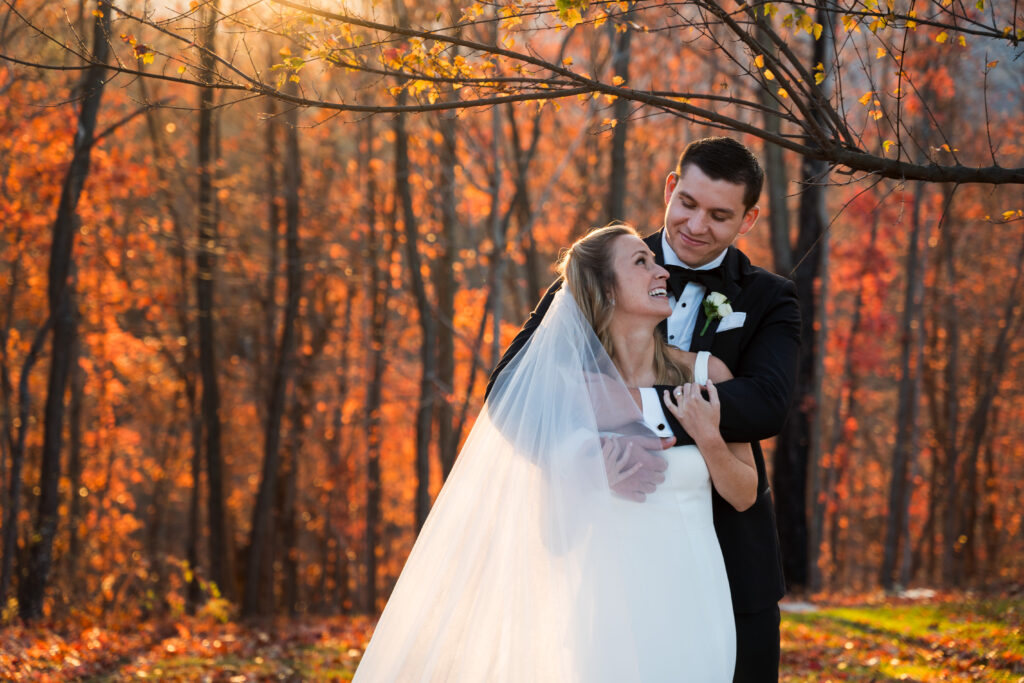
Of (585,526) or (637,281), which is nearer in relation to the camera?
(585,526)

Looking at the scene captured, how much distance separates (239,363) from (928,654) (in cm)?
1681

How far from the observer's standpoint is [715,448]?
129 inches

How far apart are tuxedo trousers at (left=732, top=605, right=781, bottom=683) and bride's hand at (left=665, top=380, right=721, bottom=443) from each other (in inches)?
27.8

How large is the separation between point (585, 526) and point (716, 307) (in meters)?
0.94

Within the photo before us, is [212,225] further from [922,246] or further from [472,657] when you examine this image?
[922,246]

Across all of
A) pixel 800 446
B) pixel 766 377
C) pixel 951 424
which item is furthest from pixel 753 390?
pixel 951 424

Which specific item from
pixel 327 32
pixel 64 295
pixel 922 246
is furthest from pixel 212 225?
pixel 922 246

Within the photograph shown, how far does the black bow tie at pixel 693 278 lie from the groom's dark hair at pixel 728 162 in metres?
0.33

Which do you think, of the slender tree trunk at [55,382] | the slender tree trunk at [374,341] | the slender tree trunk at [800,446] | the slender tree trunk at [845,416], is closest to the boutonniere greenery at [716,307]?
the slender tree trunk at [55,382]

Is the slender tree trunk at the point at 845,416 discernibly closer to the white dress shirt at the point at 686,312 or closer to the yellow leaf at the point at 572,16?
the white dress shirt at the point at 686,312

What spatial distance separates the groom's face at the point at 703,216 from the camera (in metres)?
3.70

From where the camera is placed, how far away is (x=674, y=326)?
377cm

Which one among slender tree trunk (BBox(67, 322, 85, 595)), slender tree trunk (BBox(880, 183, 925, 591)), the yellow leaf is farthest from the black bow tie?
slender tree trunk (BBox(880, 183, 925, 591))

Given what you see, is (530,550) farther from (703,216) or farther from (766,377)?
(703,216)
